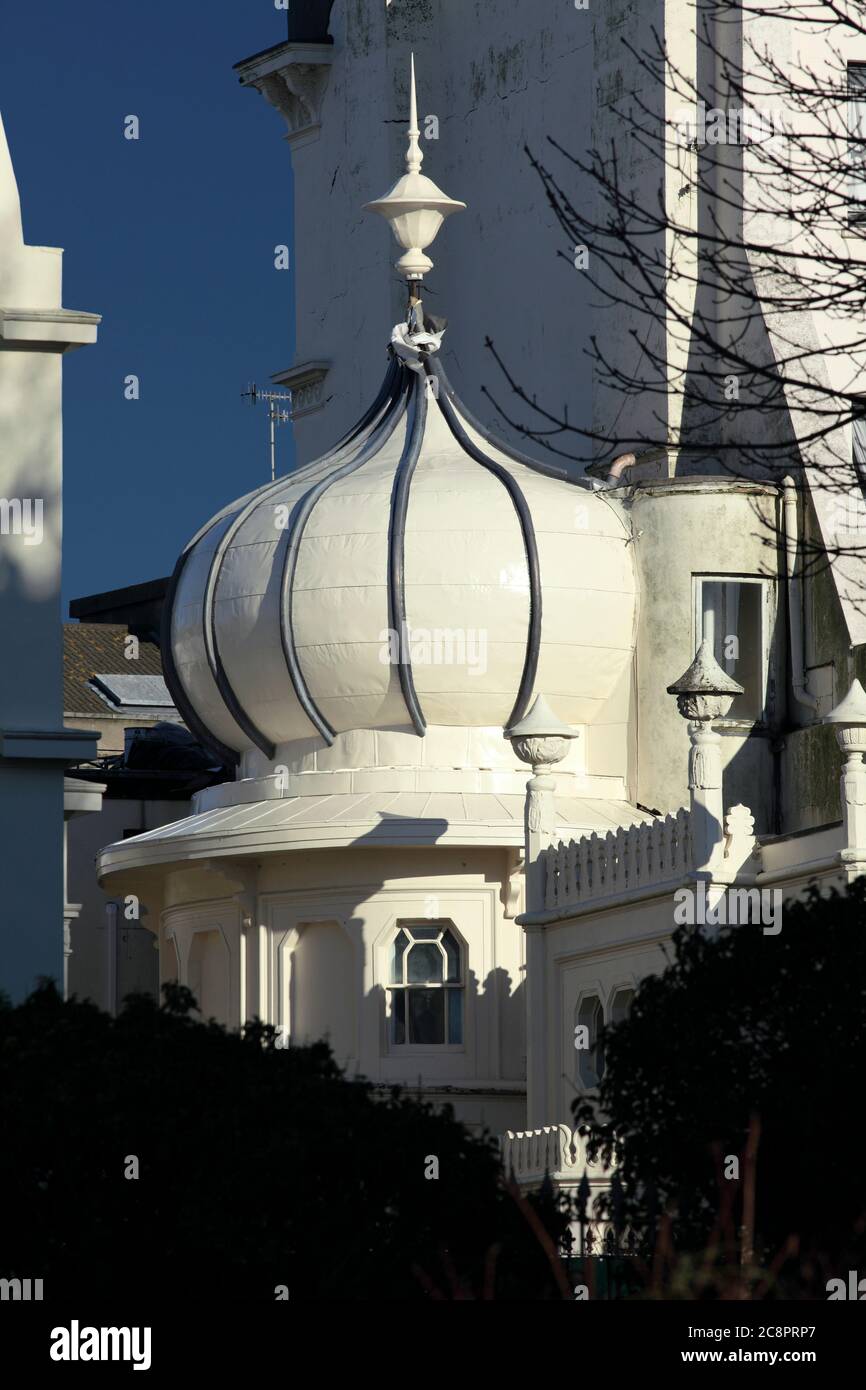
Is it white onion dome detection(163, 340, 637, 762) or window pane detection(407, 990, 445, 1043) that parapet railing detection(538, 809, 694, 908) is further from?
white onion dome detection(163, 340, 637, 762)

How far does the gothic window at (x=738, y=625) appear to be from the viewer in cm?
3494

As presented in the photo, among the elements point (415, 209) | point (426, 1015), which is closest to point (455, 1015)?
point (426, 1015)

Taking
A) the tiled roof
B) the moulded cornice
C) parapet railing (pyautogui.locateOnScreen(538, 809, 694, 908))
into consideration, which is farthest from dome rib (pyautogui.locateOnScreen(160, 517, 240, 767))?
the tiled roof

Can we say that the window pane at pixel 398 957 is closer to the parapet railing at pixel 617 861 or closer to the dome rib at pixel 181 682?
the parapet railing at pixel 617 861

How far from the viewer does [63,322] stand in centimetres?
2214

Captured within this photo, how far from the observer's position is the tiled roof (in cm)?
5694

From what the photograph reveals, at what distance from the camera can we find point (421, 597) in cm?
3484

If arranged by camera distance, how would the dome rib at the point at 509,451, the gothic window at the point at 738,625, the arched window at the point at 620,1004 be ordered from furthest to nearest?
the dome rib at the point at 509,451, the gothic window at the point at 738,625, the arched window at the point at 620,1004

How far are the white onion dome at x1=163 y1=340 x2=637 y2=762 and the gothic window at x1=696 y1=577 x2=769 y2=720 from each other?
92 centimetres

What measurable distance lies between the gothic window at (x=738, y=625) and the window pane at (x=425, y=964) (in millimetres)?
4166

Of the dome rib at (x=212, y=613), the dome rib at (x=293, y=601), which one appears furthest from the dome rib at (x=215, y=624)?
the dome rib at (x=293, y=601)

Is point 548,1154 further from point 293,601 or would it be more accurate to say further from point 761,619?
point 293,601
